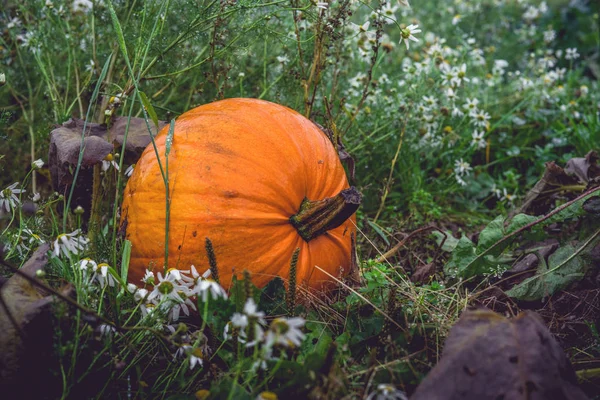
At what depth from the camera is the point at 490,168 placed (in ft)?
12.1

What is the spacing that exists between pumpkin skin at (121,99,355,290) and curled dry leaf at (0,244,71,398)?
45 cm

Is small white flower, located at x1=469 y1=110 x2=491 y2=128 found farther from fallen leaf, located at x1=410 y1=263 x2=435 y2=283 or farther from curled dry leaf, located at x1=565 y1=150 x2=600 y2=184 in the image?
fallen leaf, located at x1=410 y1=263 x2=435 y2=283

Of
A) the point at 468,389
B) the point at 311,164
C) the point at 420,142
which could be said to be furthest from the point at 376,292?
the point at 420,142

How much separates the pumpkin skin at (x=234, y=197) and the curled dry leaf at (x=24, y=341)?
0.45m

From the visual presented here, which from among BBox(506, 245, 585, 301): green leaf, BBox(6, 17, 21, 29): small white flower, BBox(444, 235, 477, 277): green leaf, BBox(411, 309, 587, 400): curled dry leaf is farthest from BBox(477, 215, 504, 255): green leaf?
BBox(6, 17, 21, 29): small white flower

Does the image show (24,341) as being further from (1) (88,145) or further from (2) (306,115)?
(2) (306,115)

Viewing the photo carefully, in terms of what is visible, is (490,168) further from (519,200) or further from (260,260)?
(260,260)

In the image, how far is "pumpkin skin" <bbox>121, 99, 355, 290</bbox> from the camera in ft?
5.84

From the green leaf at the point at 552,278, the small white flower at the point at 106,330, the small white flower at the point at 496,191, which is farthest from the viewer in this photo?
the small white flower at the point at 496,191

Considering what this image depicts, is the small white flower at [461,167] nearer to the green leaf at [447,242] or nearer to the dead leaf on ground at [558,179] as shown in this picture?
the dead leaf on ground at [558,179]

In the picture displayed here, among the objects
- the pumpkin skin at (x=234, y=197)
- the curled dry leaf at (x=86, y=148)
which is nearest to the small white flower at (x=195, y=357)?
the pumpkin skin at (x=234, y=197)

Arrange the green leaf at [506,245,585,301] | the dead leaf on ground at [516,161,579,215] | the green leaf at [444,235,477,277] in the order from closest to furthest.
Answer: the green leaf at [506,245,585,301] < the green leaf at [444,235,477,277] < the dead leaf on ground at [516,161,579,215]

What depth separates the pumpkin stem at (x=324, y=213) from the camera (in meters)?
1.80

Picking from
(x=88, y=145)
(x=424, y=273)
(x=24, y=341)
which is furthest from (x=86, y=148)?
(x=424, y=273)
